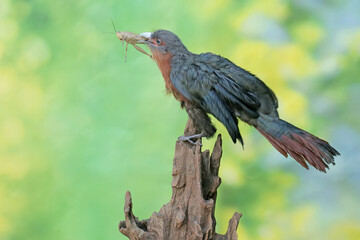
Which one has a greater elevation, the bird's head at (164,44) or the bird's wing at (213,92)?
the bird's head at (164,44)

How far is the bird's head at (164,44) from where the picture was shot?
11.1 feet

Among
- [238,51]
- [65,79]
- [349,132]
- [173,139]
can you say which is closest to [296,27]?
[238,51]

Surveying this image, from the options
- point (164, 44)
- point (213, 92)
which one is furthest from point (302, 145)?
point (164, 44)

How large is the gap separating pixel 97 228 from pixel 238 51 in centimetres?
186

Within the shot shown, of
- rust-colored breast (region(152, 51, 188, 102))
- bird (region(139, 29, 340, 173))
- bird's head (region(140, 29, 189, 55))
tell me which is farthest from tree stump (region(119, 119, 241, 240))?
bird's head (region(140, 29, 189, 55))

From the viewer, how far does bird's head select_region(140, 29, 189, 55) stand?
338cm

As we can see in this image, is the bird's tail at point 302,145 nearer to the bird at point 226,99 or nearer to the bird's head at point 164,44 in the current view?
the bird at point 226,99

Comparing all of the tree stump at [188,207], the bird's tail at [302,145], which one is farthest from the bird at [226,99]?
the tree stump at [188,207]

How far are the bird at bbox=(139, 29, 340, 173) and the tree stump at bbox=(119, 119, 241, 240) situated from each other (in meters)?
0.14

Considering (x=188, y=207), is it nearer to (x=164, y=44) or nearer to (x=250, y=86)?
(x=250, y=86)

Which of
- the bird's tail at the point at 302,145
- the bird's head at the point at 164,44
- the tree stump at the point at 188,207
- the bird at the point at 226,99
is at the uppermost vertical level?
the bird's head at the point at 164,44

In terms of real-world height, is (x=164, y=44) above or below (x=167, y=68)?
above

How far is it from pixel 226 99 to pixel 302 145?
0.51 m

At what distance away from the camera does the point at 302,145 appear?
316cm
